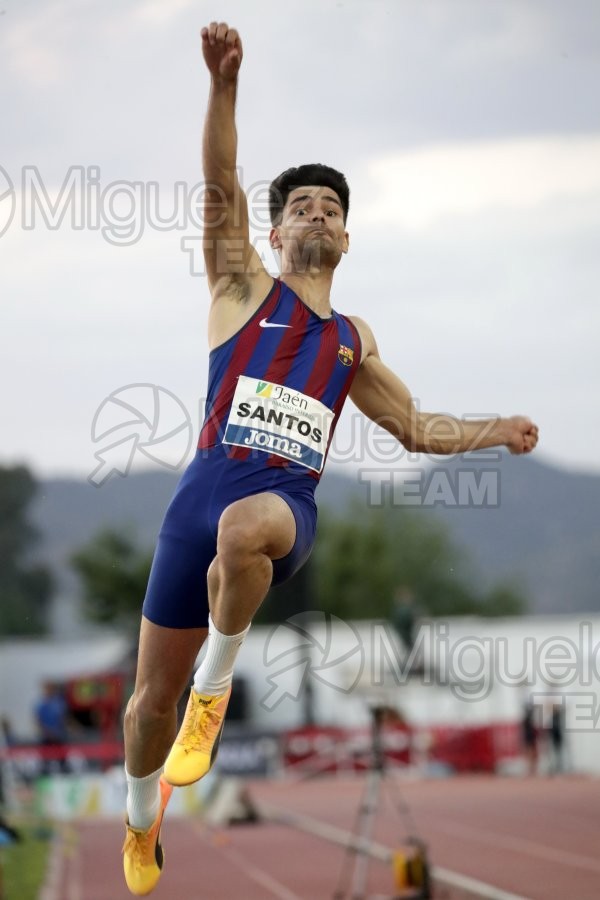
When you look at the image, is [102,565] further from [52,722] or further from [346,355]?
[346,355]

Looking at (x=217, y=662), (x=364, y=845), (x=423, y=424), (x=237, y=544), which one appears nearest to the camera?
(x=237, y=544)

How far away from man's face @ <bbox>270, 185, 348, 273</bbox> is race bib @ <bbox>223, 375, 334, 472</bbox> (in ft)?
1.67

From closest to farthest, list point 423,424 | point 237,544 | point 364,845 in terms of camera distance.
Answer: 1. point 237,544
2. point 423,424
3. point 364,845

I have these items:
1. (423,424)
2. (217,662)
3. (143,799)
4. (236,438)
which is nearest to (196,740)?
(217,662)

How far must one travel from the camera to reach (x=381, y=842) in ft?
50.9

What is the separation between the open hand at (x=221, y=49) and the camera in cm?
455

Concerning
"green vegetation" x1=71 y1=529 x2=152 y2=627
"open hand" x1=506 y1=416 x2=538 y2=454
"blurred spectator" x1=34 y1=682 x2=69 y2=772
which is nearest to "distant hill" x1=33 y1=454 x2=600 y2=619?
"green vegetation" x1=71 y1=529 x2=152 y2=627

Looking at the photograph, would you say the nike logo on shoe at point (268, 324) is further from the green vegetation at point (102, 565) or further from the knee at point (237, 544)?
the green vegetation at point (102, 565)

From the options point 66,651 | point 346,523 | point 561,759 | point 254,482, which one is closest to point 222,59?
point 254,482

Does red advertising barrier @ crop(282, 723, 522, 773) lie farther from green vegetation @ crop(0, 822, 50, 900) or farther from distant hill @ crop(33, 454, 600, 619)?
green vegetation @ crop(0, 822, 50, 900)

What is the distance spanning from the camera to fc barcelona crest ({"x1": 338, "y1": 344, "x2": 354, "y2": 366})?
16.3ft

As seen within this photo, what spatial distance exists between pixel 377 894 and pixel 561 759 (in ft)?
44.2

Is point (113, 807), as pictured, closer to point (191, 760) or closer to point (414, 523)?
point (191, 760)

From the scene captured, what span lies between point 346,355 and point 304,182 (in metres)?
0.62
